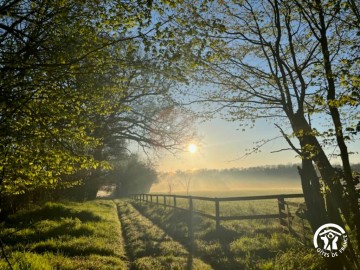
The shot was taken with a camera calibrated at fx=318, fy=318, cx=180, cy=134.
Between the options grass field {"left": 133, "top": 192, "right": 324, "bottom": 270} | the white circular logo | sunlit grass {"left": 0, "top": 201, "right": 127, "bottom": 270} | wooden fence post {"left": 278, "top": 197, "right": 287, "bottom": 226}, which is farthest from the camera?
wooden fence post {"left": 278, "top": 197, "right": 287, "bottom": 226}

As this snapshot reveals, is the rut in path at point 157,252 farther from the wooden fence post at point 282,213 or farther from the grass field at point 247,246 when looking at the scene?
the wooden fence post at point 282,213


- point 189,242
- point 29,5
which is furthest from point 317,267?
point 29,5

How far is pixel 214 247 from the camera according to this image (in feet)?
33.4

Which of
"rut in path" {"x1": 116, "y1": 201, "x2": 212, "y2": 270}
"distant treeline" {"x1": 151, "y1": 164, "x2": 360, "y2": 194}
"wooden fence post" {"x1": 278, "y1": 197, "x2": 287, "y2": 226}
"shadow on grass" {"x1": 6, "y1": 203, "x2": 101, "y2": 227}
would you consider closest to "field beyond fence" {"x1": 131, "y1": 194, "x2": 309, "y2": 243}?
"wooden fence post" {"x1": 278, "y1": 197, "x2": 287, "y2": 226}

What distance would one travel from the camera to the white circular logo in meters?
5.79

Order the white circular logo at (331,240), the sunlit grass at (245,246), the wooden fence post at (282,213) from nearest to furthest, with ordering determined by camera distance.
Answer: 1. the white circular logo at (331,240)
2. the sunlit grass at (245,246)
3. the wooden fence post at (282,213)

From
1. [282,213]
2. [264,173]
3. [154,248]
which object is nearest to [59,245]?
[154,248]

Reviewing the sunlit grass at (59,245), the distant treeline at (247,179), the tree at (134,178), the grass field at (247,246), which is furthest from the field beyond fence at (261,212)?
the distant treeline at (247,179)

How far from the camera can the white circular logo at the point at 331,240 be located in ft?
19.0

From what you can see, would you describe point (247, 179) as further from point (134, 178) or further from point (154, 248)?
point (154, 248)

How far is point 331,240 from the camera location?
6051mm

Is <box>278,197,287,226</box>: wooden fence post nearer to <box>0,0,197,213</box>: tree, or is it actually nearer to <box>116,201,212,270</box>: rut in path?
<box>116,201,212,270</box>: rut in path

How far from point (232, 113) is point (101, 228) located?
25.3 feet

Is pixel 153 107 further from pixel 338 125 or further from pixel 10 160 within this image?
pixel 338 125
